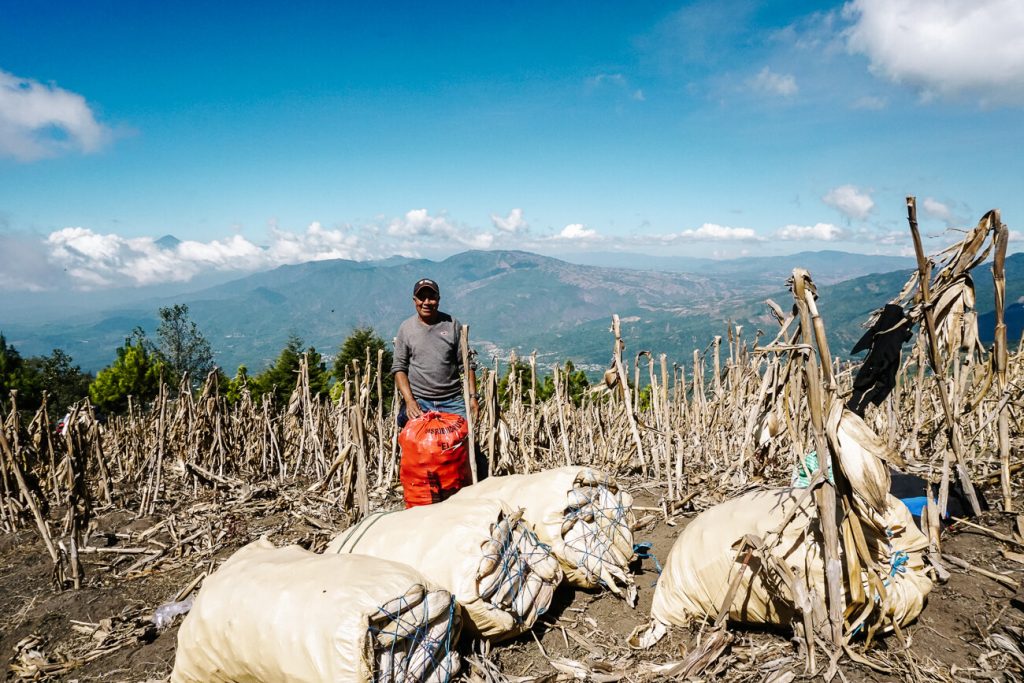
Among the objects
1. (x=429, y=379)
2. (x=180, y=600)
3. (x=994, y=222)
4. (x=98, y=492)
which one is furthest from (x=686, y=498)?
(x=98, y=492)

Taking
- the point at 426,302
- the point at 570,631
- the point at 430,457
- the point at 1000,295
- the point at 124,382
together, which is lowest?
the point at 124,382

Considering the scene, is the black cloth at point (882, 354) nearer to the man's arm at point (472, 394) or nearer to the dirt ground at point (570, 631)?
the dirt ground at point (570, 631)

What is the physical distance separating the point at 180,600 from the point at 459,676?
1.99m

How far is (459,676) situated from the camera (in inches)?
92.7

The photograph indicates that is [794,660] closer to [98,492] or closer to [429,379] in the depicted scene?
[429,379]

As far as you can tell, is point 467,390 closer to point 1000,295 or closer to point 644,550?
point 644,550

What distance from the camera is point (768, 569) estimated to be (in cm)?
227

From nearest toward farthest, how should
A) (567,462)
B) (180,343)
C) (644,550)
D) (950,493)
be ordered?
(950,493) < (644,550) < (567,462) < (180,343)

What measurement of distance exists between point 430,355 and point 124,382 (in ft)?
103

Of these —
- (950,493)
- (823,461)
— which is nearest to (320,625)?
(823,461)

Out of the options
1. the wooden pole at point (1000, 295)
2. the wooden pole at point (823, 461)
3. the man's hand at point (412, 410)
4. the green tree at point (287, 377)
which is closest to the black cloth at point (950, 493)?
the wooden pole at point (1000, 295)

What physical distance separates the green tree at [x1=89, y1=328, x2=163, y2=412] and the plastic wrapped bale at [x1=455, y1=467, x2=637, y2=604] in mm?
29445

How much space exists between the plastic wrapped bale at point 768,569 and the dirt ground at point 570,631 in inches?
5.4

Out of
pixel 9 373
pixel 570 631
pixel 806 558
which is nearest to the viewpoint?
pixel 806 558
